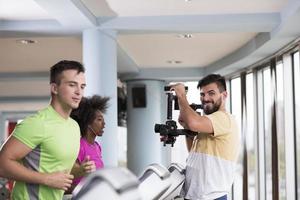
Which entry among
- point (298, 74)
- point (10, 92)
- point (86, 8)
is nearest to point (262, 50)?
point (298, 74)

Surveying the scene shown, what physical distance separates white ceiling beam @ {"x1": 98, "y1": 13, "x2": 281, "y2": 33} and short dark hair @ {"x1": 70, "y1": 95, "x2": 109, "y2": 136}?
1851 mm

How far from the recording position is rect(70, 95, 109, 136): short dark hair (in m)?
3.17

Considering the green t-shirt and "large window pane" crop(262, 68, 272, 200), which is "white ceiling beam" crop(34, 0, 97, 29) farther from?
"large window pane" crop(262, 68, 272, 200)

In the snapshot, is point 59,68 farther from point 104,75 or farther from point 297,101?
point 297,101

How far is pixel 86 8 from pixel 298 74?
261 cm

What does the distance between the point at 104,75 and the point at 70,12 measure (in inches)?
29.2

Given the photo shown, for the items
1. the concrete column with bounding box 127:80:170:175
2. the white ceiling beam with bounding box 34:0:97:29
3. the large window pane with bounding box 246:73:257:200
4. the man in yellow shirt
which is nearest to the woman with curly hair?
the man in yellow shirt

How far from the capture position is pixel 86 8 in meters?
4.65

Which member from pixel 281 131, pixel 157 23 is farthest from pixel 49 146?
pixel 281 131

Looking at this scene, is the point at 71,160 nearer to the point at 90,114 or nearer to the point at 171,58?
the point at 90,114

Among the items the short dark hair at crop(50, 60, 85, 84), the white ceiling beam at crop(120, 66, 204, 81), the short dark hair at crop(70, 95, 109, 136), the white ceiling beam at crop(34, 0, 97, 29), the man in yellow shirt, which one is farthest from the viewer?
the white ceiling beam at crop(120, 66, 204, 81)

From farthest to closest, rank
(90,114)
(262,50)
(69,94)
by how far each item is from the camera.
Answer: (262,50), (90,114), (69,94)

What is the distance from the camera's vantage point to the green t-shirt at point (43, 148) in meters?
1.99

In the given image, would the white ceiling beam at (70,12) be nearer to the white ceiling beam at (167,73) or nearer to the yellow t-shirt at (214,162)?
the yellow t-shirt at (214,162)
